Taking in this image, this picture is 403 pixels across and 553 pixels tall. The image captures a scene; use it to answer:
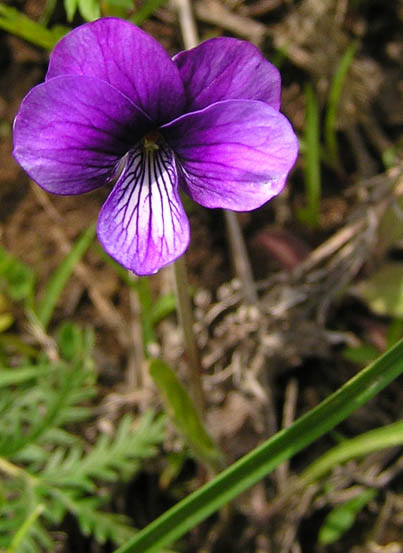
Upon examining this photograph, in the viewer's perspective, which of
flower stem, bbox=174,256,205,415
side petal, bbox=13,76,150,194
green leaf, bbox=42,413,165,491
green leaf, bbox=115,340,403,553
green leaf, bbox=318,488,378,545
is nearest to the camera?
side petal, bbox=13,76,150,194

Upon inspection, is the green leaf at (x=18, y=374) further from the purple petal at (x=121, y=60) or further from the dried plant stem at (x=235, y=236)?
the purple petal at (x=121, y=60)

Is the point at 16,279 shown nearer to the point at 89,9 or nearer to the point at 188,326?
the point at 188,326

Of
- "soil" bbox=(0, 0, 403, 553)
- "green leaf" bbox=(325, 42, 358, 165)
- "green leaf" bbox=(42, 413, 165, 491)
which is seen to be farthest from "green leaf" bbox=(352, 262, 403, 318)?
"green leaf" bbox=(42, 413, 165, 491)

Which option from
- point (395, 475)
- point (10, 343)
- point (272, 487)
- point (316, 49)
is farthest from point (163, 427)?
point (316, 49)

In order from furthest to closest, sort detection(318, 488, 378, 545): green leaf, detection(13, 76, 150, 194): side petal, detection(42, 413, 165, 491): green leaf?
detection(318, 488, 378, 545): green leaf
detection(42, 413, 165, 491): green leaf
detection(13, 76, 150, 194): side petal

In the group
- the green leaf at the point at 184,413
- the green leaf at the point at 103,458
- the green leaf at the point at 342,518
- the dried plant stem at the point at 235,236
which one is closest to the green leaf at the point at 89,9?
the green leaf at the point at 184,413

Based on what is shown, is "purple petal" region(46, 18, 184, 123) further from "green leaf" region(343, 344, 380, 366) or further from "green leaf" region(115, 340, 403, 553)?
"green leaf" region(343, 344, 380, 366)
